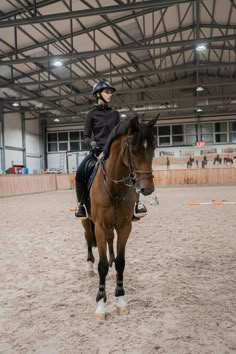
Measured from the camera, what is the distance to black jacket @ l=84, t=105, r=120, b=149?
354cm

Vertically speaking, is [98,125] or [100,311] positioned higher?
[98,125]

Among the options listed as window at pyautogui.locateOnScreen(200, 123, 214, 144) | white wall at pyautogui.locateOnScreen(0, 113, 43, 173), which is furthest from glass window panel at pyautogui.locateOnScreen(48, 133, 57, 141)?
window at pyautogui.locateOnScreen(200, 123, 214, 144)

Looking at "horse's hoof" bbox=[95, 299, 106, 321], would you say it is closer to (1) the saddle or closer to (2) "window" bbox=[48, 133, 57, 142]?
(1) the saddle

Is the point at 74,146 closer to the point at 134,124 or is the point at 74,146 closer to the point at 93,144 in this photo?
the point at 93,144

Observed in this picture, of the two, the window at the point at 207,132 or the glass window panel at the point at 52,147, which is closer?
the window at the point at 207,132

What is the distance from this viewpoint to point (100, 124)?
11.6 feet

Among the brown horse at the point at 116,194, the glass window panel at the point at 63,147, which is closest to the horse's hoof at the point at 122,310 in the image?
the brown horse at the point at 116,194

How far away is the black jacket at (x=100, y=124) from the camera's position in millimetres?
3537

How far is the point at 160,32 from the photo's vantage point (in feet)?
58.6

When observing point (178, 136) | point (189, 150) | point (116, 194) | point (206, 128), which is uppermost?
point (206, 128)

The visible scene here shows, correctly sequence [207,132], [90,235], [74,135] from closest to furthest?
1. [90,235]
2. [207,132]
3. [74,135]

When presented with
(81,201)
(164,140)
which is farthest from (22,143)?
(81,201)

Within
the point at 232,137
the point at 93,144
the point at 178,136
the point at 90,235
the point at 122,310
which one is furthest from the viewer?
the point at 178,136

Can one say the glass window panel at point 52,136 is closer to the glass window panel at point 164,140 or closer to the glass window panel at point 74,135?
the glass window panel at point 74,135
